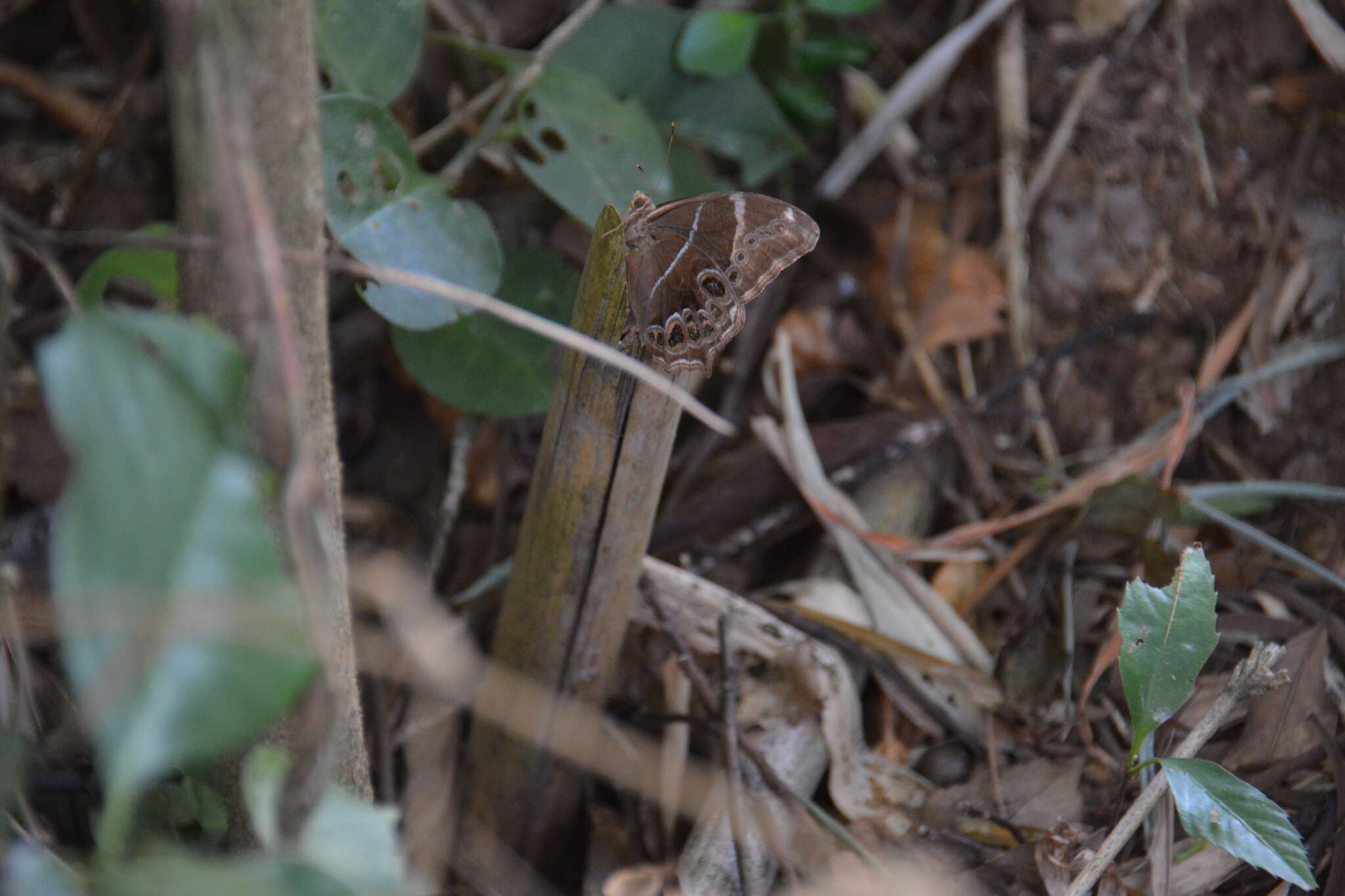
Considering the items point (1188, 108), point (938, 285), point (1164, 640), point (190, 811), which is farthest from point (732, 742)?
point (1188, 108)

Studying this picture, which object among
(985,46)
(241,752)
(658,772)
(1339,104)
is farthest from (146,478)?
(1339,104)

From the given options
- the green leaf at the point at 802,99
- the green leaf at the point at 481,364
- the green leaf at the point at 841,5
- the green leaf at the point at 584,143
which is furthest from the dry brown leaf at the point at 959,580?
the green leaf at the point at 841,5

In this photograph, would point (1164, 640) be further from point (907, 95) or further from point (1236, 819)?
point (907, 95)

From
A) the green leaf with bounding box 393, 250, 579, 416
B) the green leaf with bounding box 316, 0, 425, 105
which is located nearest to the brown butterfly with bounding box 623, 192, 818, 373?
the green leaf with bounding box 393, 250, 579, 416

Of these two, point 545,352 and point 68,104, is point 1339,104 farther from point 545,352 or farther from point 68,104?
point 68,104

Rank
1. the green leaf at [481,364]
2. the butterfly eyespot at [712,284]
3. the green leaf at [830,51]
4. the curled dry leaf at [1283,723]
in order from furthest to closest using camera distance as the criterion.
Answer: the green leaf at [830,51] → the green leaf at [481,364] → the butterfly eyespot at [712,284] → the curled dry leaf at [1283,723]

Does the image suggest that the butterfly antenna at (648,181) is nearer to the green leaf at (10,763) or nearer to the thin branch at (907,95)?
the thin branch at (907,95)
